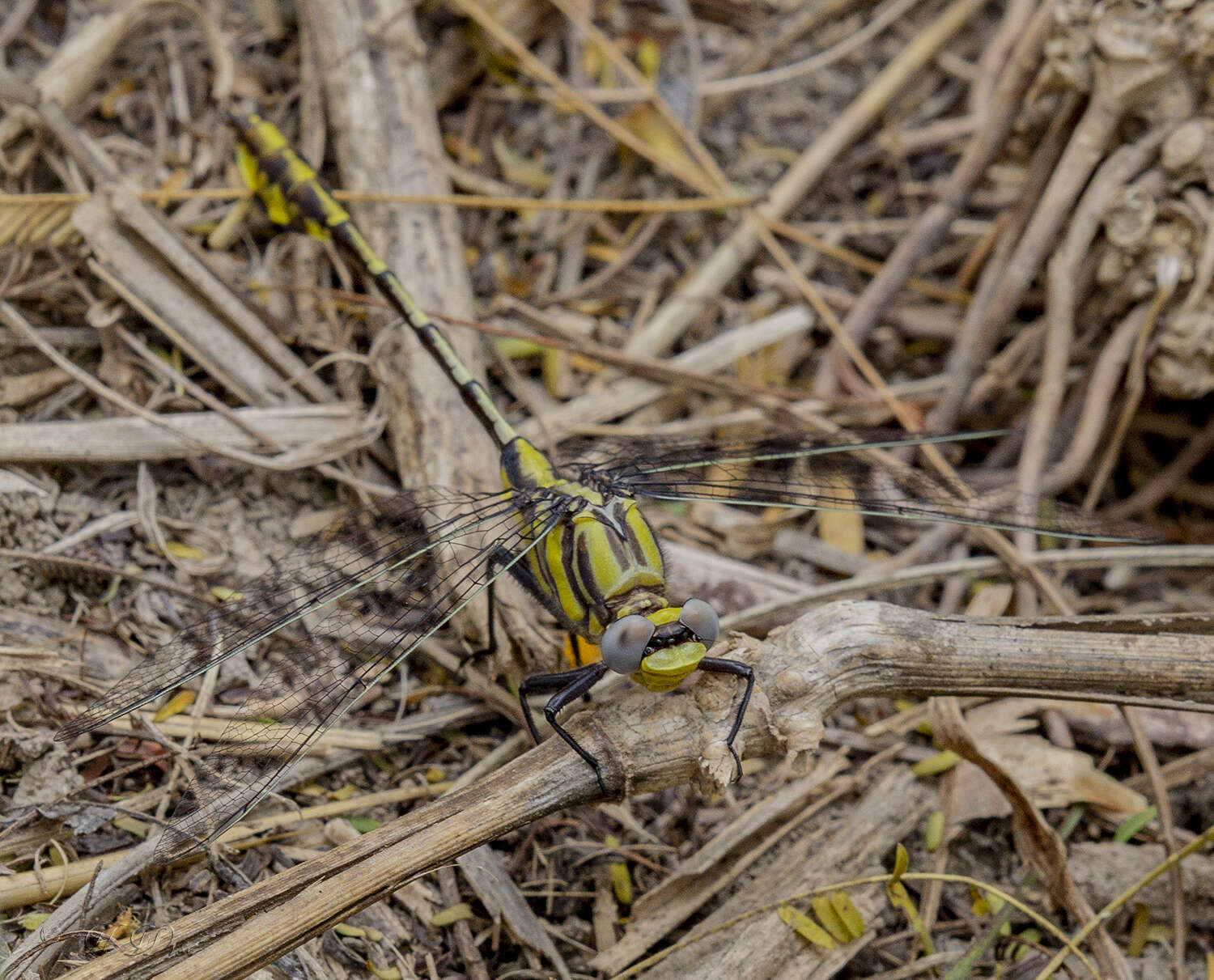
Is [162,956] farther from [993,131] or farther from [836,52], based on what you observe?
[836,52]

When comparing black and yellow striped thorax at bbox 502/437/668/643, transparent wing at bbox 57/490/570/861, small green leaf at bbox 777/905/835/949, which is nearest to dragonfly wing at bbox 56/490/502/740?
transparent wing at bbox 57/490/570/861

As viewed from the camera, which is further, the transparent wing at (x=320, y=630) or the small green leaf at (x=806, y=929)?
the small green leaf at (x=806, y=929)

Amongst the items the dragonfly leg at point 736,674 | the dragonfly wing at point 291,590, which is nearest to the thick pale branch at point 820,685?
the dragonfly leg at point 736,674

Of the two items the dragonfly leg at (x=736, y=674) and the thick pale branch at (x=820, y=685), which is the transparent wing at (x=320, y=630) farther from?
the dragonfly leg at (x=736, y=674)

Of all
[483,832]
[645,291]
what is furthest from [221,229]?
[483,832]

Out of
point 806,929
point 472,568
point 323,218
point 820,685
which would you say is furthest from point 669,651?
point 323,218

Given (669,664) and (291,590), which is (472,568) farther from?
(669,664)
